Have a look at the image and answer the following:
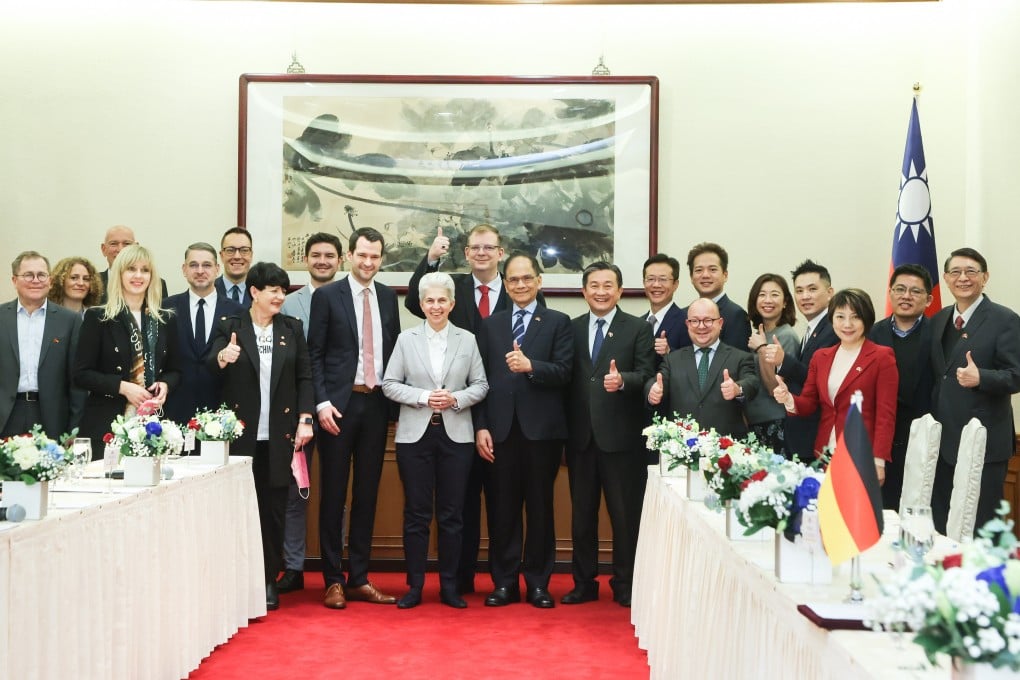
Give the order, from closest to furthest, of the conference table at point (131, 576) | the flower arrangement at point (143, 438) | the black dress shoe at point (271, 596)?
the conference table at point (131, 576) → the flower arrangement at point (143, 438) → the black dress shoe at point (271, 596)

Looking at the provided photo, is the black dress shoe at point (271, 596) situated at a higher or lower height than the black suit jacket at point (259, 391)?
lower

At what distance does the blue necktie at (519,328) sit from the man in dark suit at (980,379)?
213 centimetres

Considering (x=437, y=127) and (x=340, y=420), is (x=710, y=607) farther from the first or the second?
(x=437, y=127)

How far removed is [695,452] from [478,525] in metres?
2.02

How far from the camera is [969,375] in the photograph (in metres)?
5.13

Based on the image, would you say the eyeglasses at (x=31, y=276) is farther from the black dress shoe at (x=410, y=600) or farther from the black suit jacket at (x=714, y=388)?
the black suit jacket at (x=714, y=388)

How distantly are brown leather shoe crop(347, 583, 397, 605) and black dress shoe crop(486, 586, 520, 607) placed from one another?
51 centimetres

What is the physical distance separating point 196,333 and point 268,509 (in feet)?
3.40

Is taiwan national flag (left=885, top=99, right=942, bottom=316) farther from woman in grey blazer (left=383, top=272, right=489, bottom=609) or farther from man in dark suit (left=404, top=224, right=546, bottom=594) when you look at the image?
woman in grey blazer (left=383, top=272, right=489, bottom=609)

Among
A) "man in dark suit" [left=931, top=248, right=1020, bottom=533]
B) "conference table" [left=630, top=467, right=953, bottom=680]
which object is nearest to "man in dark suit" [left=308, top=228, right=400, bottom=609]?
"conference table" [left=630, top=467, right=953, bottom=680]

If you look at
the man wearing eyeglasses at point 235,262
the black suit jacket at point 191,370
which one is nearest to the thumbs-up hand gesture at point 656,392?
the black suit jacket at point 191,370

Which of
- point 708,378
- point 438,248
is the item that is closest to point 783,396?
point 708,378

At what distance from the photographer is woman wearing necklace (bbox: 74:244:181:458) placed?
521 cm

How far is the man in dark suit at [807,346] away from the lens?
577 centimetres
